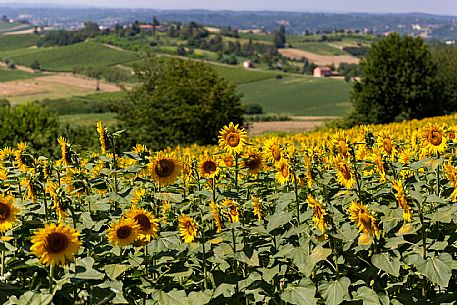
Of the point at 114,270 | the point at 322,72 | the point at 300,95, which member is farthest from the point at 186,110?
the point at 322,72

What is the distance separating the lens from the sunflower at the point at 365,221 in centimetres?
299

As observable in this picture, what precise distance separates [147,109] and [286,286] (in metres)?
24.3

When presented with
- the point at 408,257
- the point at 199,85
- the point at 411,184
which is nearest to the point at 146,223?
the point at 408,257

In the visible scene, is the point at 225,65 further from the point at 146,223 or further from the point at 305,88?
the point at 146,223

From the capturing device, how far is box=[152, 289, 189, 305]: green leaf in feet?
9.50

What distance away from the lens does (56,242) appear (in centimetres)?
247

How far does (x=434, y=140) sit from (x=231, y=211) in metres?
1.41

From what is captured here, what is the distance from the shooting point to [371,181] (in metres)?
3.78

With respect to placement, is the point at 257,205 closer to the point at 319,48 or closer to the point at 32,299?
the point at 32,299

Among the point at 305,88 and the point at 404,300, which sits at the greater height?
the point at 404,300

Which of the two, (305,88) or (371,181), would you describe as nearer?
A: (371,181)

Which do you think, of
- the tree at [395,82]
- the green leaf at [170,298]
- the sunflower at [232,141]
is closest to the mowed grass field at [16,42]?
the tree at [395,82]

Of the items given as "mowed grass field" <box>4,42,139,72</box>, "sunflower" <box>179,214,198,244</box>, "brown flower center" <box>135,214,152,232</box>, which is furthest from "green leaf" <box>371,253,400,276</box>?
"mowed grass field" <box>4,42,139,72</box>

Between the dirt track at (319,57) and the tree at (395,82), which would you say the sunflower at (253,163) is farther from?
the dirt track at (319,57)
